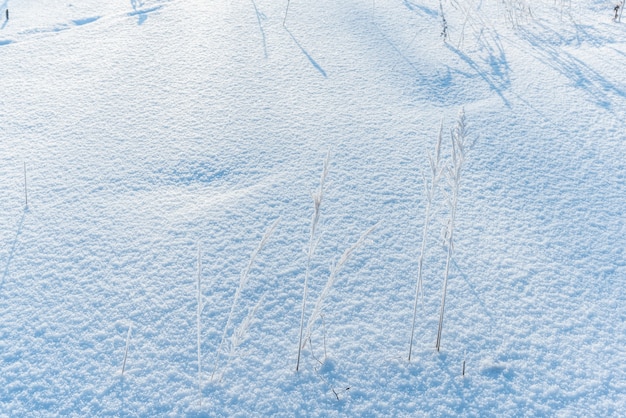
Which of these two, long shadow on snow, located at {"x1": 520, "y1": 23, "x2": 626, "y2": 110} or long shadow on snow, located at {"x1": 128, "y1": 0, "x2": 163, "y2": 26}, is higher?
long shadow on snow, located at {"x1": 128, "y1": 0, "x2": 163, "y2": 26}

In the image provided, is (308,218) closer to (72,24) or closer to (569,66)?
(569,66)

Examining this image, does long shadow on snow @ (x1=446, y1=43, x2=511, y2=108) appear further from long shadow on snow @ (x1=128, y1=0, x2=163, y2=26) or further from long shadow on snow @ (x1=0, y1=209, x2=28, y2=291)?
long shadow on snow @ (x1=0, y1=209, x2=28, y2=291)

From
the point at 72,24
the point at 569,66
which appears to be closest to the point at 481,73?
the point at 569,66

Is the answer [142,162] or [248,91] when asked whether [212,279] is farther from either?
[248,91]

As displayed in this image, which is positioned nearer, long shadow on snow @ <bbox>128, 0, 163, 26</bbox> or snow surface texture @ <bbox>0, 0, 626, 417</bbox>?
snow surface texture @ <bbox>0, 0, 626, 417</bbox>

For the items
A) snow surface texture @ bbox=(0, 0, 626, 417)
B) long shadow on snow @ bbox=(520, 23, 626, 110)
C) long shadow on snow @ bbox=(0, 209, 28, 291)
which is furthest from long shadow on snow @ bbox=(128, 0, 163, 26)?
long shadow on snow @ bbox=(520, 23, 626, 110)

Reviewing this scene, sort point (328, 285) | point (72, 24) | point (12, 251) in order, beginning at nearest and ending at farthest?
point (328, 285)
point (12, 251)
point (72, 24)

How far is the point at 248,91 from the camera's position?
2539mm

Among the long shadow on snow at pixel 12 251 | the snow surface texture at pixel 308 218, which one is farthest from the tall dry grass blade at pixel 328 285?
the long shadow on snow at pixel 12 251

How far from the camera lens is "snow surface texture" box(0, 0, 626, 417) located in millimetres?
1325

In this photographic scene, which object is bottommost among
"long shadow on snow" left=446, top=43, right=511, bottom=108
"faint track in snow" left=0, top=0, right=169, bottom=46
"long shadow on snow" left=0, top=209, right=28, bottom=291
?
"long shadow on snow" left=0, top=209, right=28, bottom=291

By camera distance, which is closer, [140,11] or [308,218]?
[308,218]

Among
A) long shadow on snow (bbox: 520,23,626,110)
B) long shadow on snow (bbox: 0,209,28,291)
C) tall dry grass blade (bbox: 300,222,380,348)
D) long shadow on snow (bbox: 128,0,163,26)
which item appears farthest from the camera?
long shadow on snow (bbox: 128,0,163,26)

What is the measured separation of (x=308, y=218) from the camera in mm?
1820
